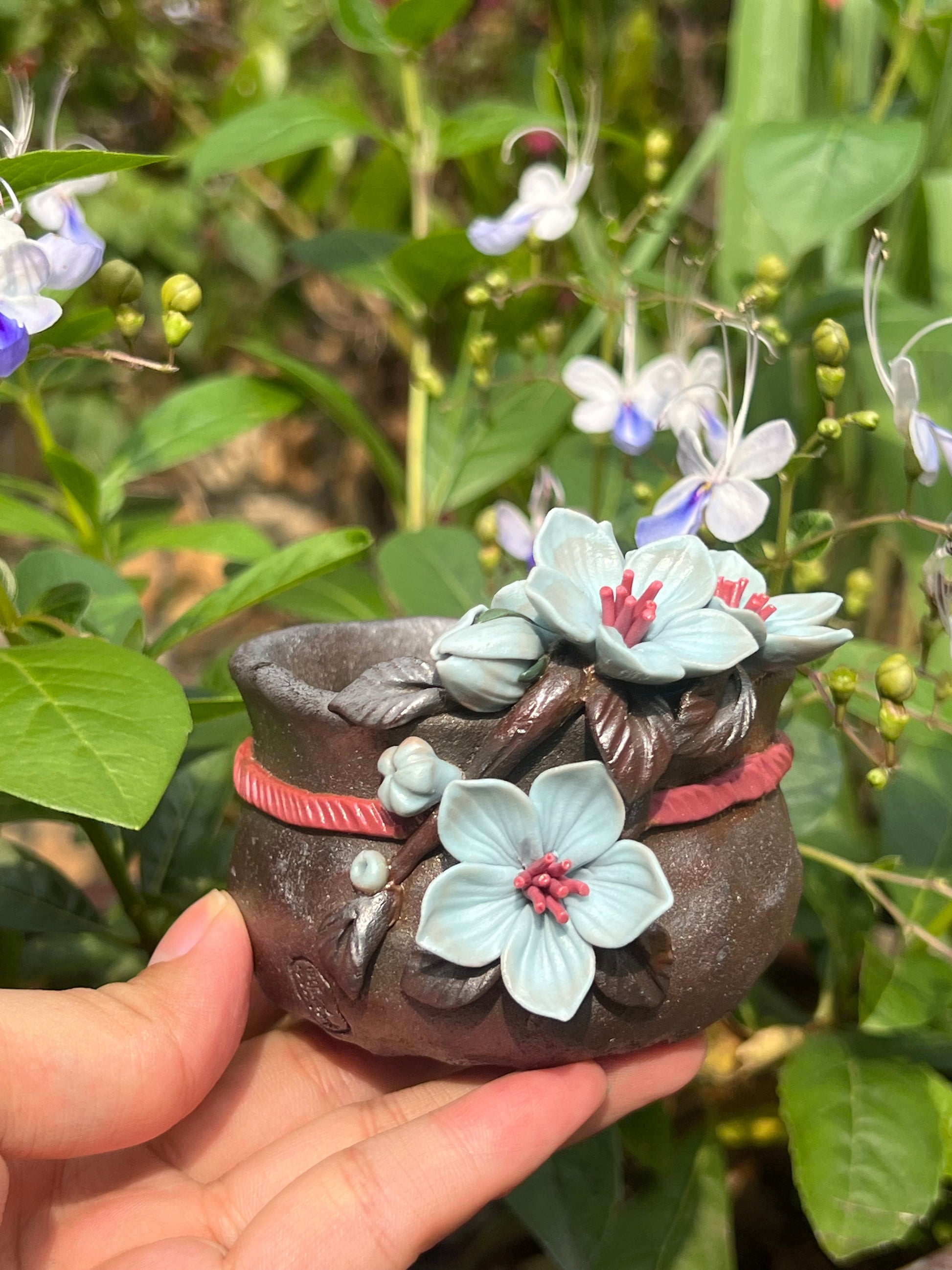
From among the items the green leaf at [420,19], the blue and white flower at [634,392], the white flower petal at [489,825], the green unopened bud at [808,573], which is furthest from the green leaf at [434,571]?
the green leaf at [420,19]

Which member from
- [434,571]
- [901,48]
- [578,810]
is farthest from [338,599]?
[901,48]

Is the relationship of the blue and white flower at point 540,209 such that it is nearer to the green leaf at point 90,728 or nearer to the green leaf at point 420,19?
the green leaf at point 420,19

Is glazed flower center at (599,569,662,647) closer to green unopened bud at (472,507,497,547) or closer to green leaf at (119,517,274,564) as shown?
green unopened bud at (472,507,497,547)

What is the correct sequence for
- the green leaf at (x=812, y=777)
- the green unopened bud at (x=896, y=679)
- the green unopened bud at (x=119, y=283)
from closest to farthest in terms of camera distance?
the green unopened bud at (x=896, y=679)
the green unopened bud at (x=119, y=283)
the green leaf at (x=812, y=777)

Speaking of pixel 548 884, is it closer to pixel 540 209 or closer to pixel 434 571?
pixel 434 571

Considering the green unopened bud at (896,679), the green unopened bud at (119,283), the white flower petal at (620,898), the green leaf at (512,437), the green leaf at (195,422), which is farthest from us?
the green leaf at (512,437)

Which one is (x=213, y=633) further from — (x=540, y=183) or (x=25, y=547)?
(x=540, y=183)

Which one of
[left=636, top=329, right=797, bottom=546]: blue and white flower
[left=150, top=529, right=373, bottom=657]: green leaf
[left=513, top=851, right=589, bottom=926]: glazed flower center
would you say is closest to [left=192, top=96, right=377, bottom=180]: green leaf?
[left=150, top=529, right=373, bottom=657]: green leaf
